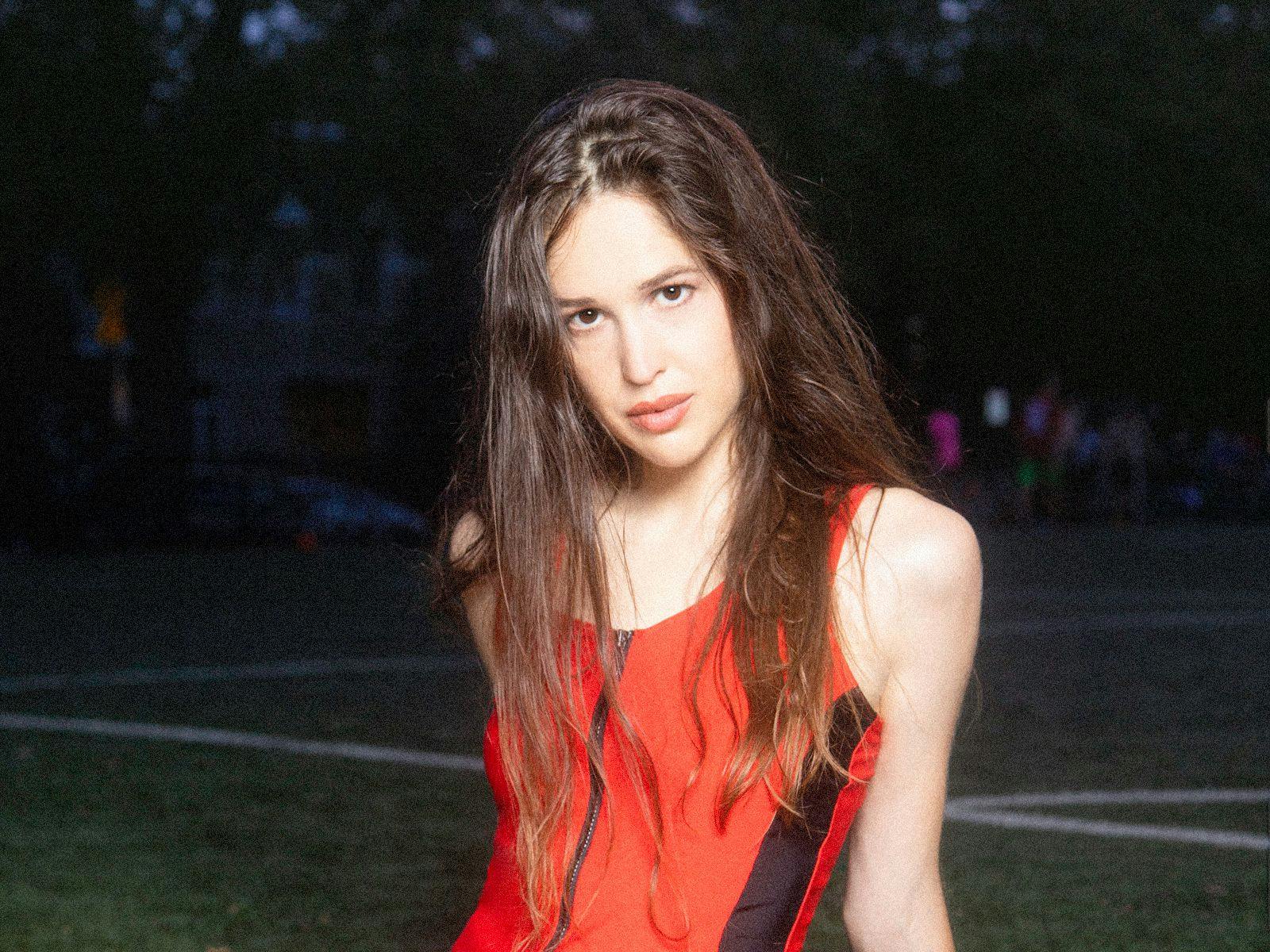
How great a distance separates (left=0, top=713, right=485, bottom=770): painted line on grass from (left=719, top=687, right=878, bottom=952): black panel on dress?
16.1ft

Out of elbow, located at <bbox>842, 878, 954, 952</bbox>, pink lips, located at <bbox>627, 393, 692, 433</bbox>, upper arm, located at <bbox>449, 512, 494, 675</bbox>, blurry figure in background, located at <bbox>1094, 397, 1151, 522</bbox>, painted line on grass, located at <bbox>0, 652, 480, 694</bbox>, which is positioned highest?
pink lips, located at <bbox>627, 393, 692, 433</bbox>

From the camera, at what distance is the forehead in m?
2.38

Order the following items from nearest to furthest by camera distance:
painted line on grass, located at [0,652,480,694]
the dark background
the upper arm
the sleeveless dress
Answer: the sleeveless dress < the upper arm < painted line on grass, located at [0,652,480,694] < the dark background

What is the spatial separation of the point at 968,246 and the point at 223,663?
22334 millimetres

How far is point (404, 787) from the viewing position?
6.89 m

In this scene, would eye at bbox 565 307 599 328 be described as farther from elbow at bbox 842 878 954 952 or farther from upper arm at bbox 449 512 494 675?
elbow at bbox 842 878 954 952

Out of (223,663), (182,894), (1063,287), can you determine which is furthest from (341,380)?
(182,894)

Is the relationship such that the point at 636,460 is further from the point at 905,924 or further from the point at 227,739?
the point at 227,739

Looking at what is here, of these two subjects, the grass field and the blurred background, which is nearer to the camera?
the grass field

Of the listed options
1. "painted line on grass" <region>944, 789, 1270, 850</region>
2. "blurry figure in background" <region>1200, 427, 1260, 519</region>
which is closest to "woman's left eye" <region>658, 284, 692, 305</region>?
"painted line on grass" <region>944, 789, 1270, 850</region>

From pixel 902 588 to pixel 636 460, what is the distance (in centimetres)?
51

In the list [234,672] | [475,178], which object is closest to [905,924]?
[234,672]

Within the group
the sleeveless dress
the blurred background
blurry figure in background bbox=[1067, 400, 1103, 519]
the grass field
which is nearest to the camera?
the sleeveless dress

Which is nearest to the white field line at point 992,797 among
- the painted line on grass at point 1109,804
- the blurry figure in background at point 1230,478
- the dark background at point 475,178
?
the painted line on grass at point 1109,804
